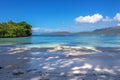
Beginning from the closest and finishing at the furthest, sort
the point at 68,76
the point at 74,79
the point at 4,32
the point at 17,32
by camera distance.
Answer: the point at 74,79, the point at 68,76, the point at 4,32, the point at 17,32

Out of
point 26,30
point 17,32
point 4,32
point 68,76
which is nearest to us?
point 68,76

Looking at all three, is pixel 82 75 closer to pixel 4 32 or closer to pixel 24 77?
pixel 24 77

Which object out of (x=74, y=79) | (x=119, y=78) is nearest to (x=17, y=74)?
(x=74, y=79)

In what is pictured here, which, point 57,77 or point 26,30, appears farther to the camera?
point 26,30

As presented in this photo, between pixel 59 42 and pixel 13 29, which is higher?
pixel 13 29

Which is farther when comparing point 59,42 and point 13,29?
point 13,29

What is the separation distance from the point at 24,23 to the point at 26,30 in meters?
4.53

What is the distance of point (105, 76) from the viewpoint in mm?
9141

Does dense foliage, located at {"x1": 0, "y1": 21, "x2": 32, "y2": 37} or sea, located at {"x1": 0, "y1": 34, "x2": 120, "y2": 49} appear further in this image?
dense foliage, located at {"x1": 0, "y1": 21, "x2": 32, "y2": 37}

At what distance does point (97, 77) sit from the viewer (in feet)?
29.3

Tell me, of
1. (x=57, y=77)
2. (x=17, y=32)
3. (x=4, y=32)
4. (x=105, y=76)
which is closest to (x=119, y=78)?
(x=105, y=76)

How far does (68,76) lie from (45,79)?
37.3 inches

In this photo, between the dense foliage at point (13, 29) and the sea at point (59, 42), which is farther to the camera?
the dense foliage at point (13, 29)

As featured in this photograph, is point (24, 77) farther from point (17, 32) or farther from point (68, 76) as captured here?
point (17, 32)
